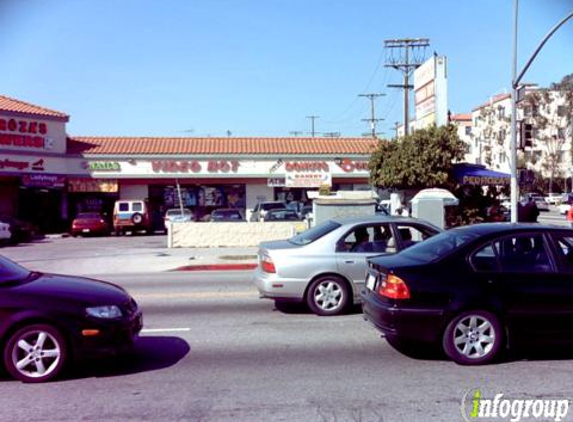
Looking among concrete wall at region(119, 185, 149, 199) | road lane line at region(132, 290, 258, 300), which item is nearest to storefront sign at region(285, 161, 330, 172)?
concrete wall at region(119, 185, 149, 199)

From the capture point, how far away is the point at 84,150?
3675 cm

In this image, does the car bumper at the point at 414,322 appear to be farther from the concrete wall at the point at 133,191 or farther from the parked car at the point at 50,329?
the concrete wall at the point at 133,191

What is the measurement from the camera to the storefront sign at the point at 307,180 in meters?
36.5

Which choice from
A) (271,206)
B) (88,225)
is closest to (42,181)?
(88,225)

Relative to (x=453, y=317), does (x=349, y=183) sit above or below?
above

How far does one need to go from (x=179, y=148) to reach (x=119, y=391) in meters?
33.7

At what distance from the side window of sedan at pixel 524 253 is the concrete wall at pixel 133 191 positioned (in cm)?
3237

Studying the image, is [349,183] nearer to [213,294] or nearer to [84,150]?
[84,150]

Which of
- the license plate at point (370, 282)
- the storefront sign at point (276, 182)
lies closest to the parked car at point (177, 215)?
the storefront sign at point (276, 182)

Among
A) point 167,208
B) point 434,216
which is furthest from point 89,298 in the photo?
point 167,208

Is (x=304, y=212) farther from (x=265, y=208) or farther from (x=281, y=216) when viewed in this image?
(x=281, y=216)

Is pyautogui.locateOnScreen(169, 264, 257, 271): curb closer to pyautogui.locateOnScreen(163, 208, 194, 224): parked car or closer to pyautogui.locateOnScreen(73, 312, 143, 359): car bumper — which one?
pyautogui.locateOnScreen(73, 312, 143, 359): car bumper

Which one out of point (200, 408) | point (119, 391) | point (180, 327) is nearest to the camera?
point (200, 408)

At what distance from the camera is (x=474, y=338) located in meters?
6.39
